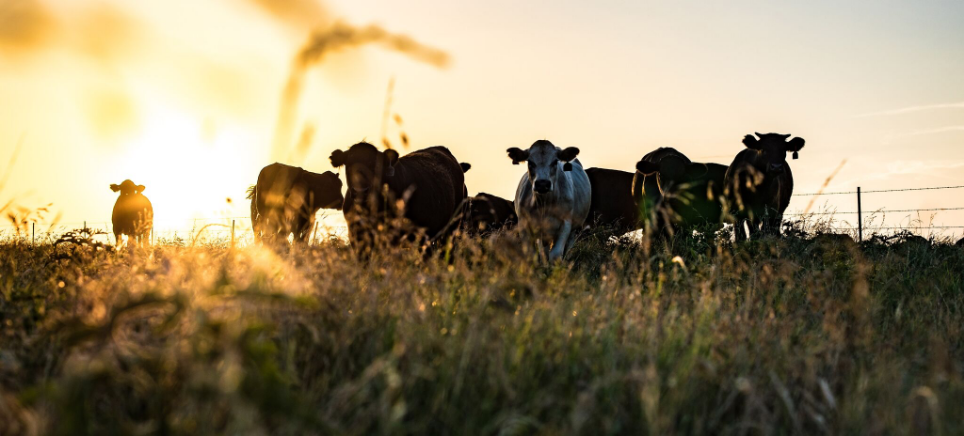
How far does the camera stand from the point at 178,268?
12.9ft

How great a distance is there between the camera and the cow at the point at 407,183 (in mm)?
9695

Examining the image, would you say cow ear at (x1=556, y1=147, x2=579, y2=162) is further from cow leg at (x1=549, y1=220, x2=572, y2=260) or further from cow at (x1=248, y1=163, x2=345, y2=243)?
cow at (x1=248, y1=163, x2=345, y2=243)

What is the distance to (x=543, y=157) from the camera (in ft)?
37.0

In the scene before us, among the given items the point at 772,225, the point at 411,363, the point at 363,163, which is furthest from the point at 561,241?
the point at 411,363

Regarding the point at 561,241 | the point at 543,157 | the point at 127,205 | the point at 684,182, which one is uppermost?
the point at 543,157

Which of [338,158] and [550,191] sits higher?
[338,158]

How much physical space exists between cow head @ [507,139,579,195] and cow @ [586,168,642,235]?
458 cm

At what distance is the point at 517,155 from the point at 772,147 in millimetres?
4298

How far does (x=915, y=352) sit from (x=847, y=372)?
1.08 m

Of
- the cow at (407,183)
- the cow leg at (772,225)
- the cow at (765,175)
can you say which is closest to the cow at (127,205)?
the cow at (407,183)

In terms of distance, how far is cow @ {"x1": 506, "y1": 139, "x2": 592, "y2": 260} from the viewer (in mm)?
10914

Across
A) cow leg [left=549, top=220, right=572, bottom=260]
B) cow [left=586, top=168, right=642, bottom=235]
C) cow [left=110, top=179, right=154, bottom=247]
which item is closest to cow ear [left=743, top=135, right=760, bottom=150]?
cow [left=586, top=168, right=642, bottom=235]

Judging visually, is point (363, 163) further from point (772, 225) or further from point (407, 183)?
point (772, 225)

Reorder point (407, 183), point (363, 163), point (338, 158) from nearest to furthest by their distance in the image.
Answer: point (363, 163) < point (338, 158) < point (407, 183)
